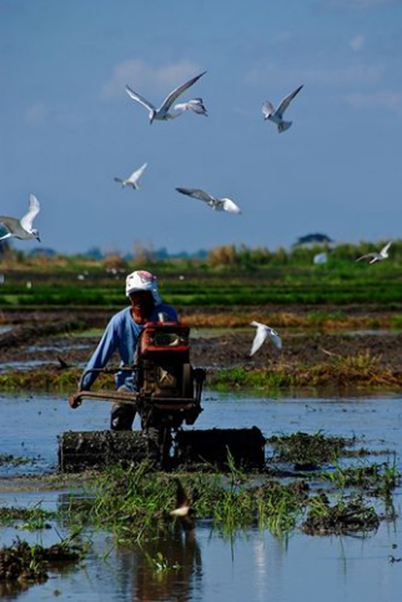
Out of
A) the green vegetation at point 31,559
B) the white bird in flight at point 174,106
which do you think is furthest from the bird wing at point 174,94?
the green vegetation at point 31,559

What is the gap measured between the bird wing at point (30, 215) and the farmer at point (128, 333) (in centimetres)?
450

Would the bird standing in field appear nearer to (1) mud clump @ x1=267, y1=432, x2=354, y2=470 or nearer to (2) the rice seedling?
(2) the rice seedling

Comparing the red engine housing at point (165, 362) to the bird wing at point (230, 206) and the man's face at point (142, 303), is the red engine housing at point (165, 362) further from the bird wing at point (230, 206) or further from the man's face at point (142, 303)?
the bird wing at point (230, 206)

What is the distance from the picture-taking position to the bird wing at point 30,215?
1533cm

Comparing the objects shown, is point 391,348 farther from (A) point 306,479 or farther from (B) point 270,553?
(B) point 270,553

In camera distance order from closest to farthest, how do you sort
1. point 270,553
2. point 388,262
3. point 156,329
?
point 270,553
point 156,329
point 388,262

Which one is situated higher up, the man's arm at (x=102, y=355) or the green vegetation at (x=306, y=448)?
the man's arm at (x=102, y=355)

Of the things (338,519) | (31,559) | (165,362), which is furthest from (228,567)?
(165,362)

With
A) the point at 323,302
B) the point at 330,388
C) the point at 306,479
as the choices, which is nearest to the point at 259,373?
the point at 330,388

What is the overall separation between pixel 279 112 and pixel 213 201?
4.12 ft

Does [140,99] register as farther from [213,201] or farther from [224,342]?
[224,342]

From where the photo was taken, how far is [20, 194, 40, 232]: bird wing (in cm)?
1533

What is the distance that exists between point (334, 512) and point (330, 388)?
30.0 ft

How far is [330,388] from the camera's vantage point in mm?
18359
